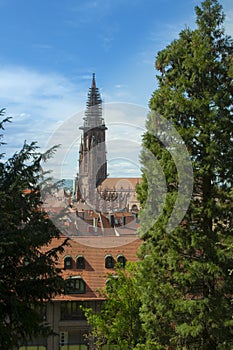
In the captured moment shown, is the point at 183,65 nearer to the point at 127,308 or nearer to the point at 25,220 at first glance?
the point at 25,220

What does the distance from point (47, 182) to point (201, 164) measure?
4694 mm

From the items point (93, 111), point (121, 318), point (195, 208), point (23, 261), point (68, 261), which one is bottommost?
point (121, 318)

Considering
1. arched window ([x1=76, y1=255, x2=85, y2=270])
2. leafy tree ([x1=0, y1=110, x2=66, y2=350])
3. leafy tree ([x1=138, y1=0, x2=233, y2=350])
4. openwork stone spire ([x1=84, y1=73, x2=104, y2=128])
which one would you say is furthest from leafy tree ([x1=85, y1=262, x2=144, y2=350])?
openwork stone spire ([x1=84, y1=73, x2=104, y2=128])

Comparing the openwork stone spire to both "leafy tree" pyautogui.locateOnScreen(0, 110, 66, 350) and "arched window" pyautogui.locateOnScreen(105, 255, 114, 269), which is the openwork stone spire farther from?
"leafy tree" pyautogui.locateOnScreen(0, 110, 66, 350)

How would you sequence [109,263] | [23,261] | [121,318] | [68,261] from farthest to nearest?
1. [109,263]
2. [68,261]
3. [121,318]
4. [23,261]

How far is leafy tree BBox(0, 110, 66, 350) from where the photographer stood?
13148mm

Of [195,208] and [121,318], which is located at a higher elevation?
[195,208]

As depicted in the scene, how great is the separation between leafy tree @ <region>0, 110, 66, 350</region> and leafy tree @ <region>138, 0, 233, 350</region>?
3274 millimetres

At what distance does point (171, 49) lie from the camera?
1630cm

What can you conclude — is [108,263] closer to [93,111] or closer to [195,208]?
[195,208]

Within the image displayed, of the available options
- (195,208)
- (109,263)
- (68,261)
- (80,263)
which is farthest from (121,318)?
(68,261)

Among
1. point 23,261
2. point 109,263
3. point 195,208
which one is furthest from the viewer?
point 109,263

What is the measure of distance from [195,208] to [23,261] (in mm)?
5288

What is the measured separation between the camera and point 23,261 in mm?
14070
